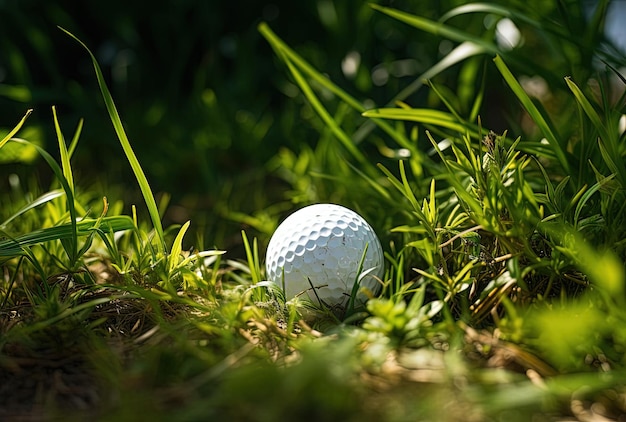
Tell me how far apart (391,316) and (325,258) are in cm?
26

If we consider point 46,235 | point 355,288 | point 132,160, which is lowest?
point 355,288

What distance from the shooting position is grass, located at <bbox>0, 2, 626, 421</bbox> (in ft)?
2.60

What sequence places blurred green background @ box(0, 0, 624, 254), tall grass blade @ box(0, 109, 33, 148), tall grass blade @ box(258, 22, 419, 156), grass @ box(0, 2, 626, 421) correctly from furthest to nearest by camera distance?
1. blurred green background @ box(0, 0, 624, 254)
2. tall grass blade @ box(258, 22, 419, 156)
3. tall grass blade @ box(0, 109, 33, 148)
4. grass @ box(0, 2, 626, 421)

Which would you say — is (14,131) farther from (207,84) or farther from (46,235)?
(207,84)

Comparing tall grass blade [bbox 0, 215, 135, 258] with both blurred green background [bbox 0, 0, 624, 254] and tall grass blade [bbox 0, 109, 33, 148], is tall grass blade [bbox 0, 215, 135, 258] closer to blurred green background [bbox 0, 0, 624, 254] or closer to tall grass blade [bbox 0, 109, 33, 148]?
tall grass blade [bbox 0, 109, 33, 148]

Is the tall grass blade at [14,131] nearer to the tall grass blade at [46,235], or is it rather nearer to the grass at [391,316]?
the grass at [391,316]

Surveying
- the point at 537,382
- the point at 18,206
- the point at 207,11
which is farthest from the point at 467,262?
the point at 207,11

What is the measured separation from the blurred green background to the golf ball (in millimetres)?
370

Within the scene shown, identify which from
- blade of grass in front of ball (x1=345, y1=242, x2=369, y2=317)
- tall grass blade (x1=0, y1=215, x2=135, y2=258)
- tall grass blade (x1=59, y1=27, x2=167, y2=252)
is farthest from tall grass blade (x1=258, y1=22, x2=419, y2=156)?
tall grass blade (x1=0, y1=215, x2=135, y2=258)

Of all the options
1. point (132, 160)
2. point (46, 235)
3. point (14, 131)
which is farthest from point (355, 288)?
point (14, 131)

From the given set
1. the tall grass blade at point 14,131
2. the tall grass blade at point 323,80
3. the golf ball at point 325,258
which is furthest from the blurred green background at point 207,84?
the tall grass blade at point 14,131

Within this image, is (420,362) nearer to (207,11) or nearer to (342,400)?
(342,400)

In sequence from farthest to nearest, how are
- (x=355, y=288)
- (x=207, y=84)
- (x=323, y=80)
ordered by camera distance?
(x=207, y=84), (x=323, y=80), (x=355, y=288)

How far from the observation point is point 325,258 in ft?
3.84
